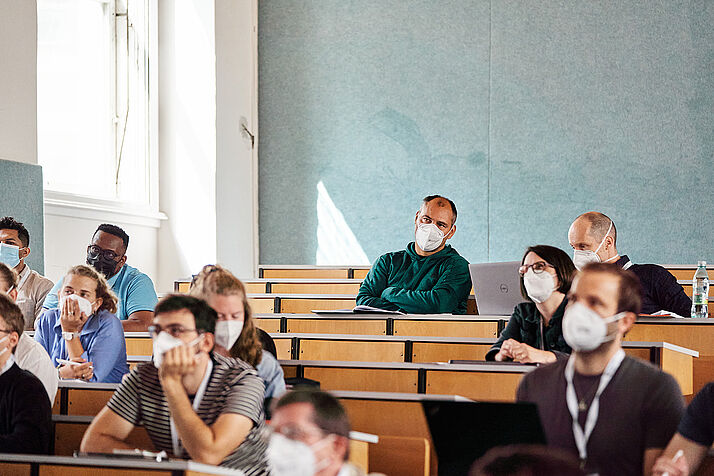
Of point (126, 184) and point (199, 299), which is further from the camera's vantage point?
point (126, 184)

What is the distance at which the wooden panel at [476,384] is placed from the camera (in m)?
3.27

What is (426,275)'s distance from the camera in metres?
5.44

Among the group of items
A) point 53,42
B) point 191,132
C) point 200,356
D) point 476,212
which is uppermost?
point 53,42

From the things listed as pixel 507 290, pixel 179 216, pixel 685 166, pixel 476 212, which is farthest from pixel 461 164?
pixel 507 290

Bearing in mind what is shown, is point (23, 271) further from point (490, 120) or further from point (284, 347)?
point (490, 120)

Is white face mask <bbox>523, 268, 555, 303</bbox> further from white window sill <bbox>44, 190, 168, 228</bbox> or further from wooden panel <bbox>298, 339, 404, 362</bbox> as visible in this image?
white window sill <bbox>44, 190, 168, 228</bbox>

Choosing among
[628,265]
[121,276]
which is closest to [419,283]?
[628,265]

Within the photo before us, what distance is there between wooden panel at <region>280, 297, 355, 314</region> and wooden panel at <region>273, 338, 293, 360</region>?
155cm

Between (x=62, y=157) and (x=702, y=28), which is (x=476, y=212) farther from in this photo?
(x=62, y=157)

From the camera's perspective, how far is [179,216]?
825cm

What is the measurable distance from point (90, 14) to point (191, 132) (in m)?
1.32

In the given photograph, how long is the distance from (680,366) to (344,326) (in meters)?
1.82

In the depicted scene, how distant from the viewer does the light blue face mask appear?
16.8 ft

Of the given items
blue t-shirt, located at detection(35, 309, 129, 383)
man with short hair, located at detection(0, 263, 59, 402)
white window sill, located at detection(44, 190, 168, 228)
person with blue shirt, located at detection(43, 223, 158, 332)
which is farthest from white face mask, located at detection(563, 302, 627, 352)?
white window sill, located at detection(44, 190, 168, 228)
